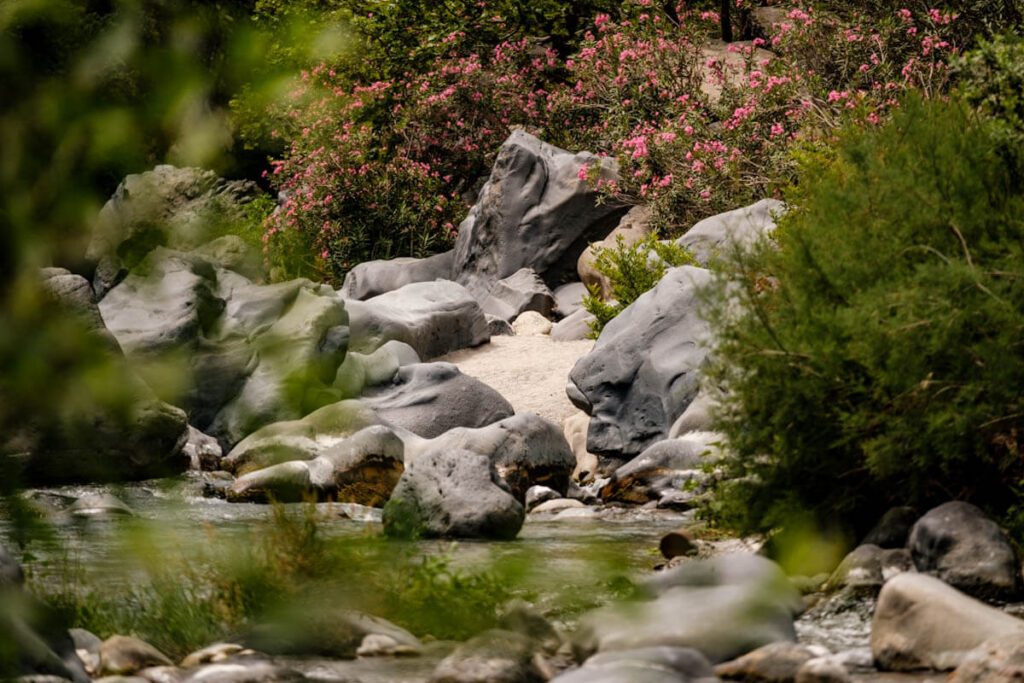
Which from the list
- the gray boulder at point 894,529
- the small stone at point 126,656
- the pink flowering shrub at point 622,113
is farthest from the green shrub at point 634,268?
the small stone at point 126,656

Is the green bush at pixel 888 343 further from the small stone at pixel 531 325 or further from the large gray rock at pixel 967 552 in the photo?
the small stone at pixel 531 325

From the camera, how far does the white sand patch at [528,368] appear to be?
12.9 m

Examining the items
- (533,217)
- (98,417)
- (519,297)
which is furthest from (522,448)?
(98,417)

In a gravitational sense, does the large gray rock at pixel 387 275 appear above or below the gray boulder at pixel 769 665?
below

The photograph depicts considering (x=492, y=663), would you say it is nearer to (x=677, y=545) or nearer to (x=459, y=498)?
(x=677, y=545)

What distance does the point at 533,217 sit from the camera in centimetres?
1792

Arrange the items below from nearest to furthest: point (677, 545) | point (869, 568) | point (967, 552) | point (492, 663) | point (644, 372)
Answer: point (492, 663), point (967, 552), point (869, 568), point (677, 545), point (644, 372)

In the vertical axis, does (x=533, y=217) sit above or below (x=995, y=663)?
below

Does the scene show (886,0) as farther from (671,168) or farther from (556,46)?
(556,46)

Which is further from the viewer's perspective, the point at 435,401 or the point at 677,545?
the point at 435,401

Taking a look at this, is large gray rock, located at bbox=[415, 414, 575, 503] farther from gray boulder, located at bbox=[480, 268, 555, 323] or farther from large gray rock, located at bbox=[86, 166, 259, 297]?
large gray rock, located at bbox=[86, 166, 259, 297]

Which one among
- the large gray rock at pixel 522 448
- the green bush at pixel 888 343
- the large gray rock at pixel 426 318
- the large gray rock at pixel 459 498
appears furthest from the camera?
the large gray rock at pixel 426 318

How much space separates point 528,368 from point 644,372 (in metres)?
3.64

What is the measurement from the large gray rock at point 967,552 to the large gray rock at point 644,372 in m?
4.54
